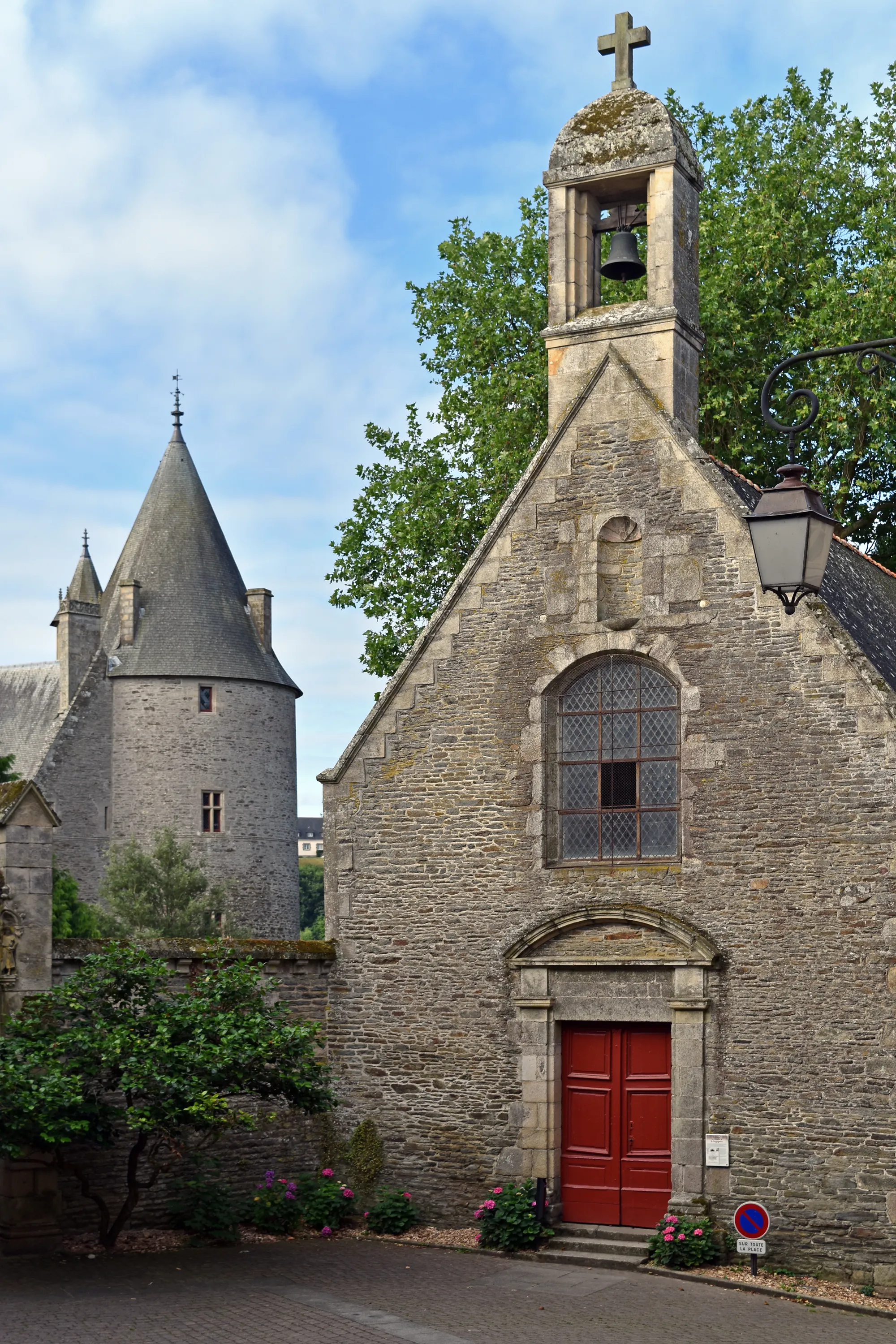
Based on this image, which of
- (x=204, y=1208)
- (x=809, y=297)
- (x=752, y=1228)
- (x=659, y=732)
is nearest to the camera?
(x=752, y=1228)

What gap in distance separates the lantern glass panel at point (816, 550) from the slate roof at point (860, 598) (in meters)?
4.95

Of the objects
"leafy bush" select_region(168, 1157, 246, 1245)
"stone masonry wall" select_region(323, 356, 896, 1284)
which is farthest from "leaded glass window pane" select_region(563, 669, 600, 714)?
"leafy bush" select_region(168, 1157, 246, 1245)

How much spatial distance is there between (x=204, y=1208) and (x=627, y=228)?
1122 centimetres

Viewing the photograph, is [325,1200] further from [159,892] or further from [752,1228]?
[159,892]

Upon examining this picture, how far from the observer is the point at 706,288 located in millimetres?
26625

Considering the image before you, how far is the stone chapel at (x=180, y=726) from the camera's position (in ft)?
160

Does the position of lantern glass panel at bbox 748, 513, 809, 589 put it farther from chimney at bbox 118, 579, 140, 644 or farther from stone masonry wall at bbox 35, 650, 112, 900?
chimney at bbox 118, 579, 140, 644

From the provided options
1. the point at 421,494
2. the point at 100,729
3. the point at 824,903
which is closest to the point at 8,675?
the point at 100,729

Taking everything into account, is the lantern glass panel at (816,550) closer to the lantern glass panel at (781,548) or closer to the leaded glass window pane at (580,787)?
the lantern glass panel at (781,548)

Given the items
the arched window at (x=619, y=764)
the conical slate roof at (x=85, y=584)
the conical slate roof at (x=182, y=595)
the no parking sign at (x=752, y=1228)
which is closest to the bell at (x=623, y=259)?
the arched window at (x=619, y=764)

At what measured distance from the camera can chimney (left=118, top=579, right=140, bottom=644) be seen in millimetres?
50844

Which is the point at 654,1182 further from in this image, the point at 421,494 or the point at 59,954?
the point at 421,494

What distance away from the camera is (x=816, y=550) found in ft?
31.3

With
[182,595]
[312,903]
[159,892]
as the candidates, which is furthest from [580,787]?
[312,903]
